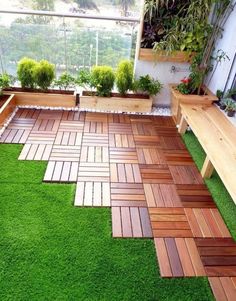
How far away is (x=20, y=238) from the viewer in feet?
5.76

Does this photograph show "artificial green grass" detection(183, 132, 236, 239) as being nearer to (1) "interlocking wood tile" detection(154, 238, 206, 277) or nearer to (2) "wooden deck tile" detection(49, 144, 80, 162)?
(1) "interlocking wood tile" detection(154, 238, 206, 277)

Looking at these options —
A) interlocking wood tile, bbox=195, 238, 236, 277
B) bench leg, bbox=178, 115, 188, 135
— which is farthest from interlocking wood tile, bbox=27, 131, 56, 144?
interlocking wood tile, bbox=195, 238, 236, 277

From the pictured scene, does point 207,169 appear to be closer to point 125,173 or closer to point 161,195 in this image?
point 161,195

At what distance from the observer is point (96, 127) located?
10.3ft

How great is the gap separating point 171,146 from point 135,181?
79cm

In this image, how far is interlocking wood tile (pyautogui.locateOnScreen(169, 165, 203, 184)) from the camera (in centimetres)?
242

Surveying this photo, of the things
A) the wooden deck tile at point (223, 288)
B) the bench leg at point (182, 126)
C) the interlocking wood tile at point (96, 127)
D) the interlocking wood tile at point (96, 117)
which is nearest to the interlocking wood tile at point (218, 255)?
the wooden deck tile at point (223, 288)

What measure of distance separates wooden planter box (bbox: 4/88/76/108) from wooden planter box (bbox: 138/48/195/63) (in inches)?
41.6

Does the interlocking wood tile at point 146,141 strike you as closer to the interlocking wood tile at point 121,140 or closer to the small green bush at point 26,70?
the interlocking wood tile at point 121,140

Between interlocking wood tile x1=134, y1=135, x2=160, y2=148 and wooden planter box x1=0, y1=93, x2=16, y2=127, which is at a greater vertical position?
wooden planter box x1=0, y1=93, x2=16, y2=127

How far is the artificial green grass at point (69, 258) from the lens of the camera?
1.50 m

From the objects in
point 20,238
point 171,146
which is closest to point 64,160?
point 20,238

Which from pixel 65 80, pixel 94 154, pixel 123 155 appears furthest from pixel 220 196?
pixel 65 80

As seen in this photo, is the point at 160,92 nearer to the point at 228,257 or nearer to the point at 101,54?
the point at 101,54
